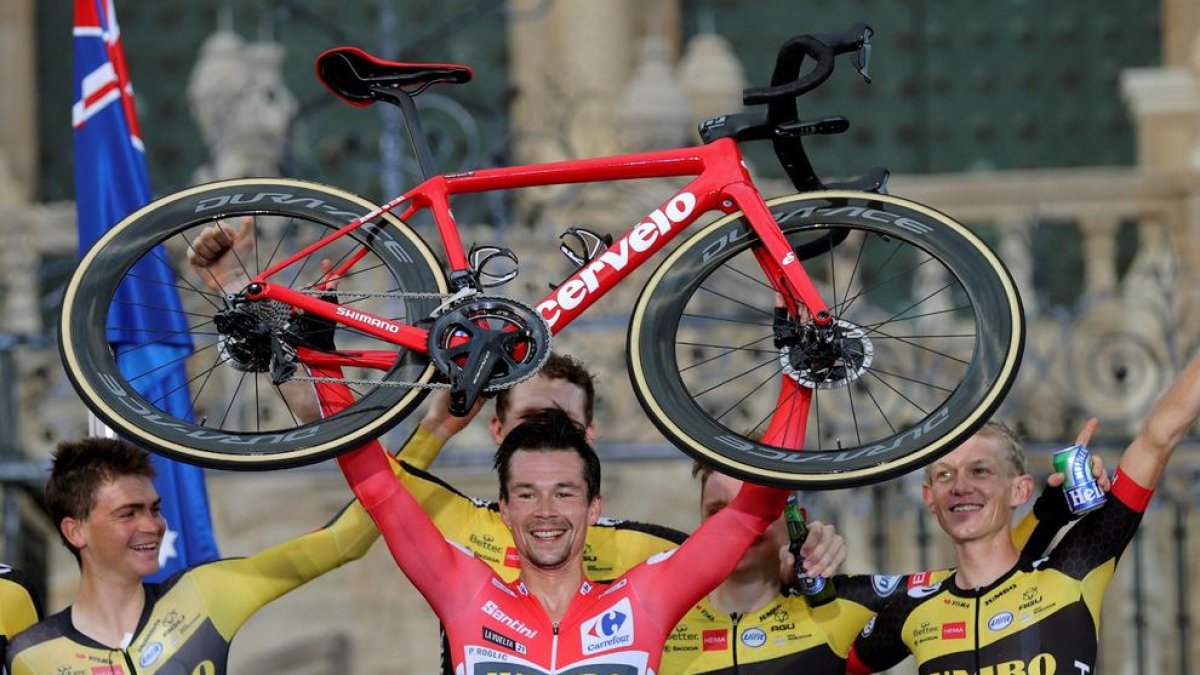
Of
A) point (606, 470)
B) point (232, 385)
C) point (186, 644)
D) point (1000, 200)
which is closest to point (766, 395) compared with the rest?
point (606, 470)

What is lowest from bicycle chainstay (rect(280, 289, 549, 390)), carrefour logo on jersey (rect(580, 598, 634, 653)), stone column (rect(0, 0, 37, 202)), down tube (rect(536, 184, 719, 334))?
carrefour logo on jersey (rect(580, 598, 634, 653))

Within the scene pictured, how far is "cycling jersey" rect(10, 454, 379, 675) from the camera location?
625 centimetres

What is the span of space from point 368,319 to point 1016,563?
1.81 m

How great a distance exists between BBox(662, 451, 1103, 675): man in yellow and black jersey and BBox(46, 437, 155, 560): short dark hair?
1496mm

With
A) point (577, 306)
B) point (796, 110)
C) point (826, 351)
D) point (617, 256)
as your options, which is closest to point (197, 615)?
point (577, 306)

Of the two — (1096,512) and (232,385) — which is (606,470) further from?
(1096,512)

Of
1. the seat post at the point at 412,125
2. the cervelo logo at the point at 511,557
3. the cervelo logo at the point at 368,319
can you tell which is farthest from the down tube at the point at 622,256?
the cervelo logo at the point at 511,557

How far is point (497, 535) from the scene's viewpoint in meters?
6.80

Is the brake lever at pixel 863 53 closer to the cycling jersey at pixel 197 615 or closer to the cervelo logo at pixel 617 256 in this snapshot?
the cervelo logo at pixel 617 256

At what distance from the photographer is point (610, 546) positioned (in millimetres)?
6844

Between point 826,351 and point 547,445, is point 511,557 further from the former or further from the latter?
point 826,351

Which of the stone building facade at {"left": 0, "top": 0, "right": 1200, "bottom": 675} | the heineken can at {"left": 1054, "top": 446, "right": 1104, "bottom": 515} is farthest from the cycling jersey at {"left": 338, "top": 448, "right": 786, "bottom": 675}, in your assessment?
the stone building facade at {"left": 0, "top": 0, "right": 1200, "bottom": 675}

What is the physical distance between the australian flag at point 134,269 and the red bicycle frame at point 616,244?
1145mm

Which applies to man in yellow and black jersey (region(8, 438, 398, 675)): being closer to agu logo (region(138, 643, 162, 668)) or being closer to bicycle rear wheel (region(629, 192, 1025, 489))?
agu logo (region(138, 643, 162, 668))
